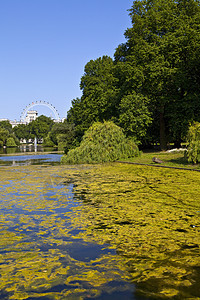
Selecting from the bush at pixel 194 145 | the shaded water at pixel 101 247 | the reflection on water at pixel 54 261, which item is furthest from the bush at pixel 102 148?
the reflection on water at pixel 54 261

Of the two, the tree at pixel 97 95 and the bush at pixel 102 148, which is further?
the tree at pixel 97 95

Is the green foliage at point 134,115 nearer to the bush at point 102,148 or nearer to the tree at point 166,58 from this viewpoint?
the tree at point 166,58

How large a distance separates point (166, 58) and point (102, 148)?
11.0m

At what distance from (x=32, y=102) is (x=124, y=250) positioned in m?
201

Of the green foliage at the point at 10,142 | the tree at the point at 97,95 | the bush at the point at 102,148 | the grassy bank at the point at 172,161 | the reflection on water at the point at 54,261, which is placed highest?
the tree at the point at 97,95

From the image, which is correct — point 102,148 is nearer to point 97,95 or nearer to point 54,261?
point 97,95

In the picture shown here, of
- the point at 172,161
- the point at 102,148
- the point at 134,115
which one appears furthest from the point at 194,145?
the point at 134,115

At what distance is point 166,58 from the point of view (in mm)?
27953

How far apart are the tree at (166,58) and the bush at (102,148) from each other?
17.1 ft

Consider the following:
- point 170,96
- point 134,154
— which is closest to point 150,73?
point 170,96

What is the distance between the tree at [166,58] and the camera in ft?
86.9

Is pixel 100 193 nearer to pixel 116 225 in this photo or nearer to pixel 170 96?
pixel 116 225

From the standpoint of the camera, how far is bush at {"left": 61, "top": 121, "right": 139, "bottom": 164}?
23.8 meters

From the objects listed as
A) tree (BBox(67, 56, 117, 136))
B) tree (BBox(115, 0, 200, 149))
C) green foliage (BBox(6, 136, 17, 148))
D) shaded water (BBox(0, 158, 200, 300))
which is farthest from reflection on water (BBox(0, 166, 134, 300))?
green foliage (BBox(6, 136, 17, 148))
